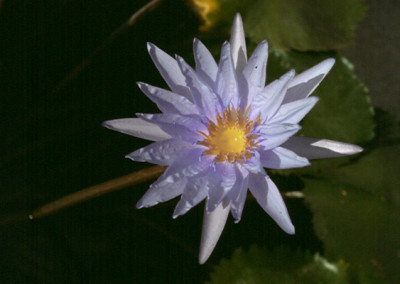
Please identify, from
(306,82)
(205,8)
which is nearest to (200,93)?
(306,82)

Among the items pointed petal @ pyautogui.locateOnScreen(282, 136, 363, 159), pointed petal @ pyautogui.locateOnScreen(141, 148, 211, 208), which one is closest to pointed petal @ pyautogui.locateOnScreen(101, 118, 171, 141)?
pointed petal @ pyautogui.locateOnScreen(141, 148, 211, 208)

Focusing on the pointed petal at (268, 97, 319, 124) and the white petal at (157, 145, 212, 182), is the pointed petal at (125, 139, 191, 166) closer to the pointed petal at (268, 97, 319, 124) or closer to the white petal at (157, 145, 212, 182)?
the white petal at (157, 145, 212, 182)

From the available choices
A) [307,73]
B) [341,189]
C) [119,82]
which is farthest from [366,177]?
[119,82]

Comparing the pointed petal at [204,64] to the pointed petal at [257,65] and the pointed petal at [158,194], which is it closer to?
the pointed petal at [257,65]

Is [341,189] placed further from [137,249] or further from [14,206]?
[14,206]

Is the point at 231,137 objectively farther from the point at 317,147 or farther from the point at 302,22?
the point at 302,22
